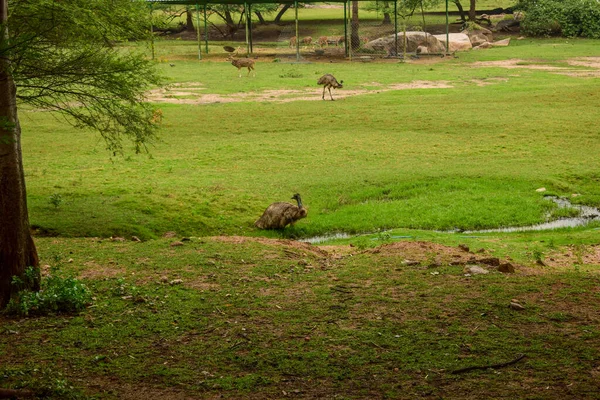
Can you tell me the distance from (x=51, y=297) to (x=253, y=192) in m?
8.26

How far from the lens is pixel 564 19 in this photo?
4653cm

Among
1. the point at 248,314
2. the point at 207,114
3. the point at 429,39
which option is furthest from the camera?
the point at 429,39

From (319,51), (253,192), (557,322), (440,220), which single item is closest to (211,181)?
(253,192)

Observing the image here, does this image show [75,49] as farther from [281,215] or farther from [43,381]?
[43,381]

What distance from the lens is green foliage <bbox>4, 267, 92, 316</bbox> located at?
24.8ft

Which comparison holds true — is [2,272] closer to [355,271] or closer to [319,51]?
[355,271]

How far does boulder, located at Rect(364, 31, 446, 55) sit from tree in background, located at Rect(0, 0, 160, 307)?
1168 inches

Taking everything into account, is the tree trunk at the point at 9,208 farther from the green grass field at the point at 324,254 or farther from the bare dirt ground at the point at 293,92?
the bare dirt ground at the point at 293,92

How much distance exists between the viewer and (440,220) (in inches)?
552

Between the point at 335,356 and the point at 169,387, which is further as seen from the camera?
the point at 335,356

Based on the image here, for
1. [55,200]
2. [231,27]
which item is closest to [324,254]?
[55,200]

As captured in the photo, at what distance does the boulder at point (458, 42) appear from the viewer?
139ft

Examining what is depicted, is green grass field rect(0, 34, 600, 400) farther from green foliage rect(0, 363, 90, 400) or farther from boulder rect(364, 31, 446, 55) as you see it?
boulder rect(364, 31, 446, 55)

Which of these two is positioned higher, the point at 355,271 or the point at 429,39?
the point at 429,39
